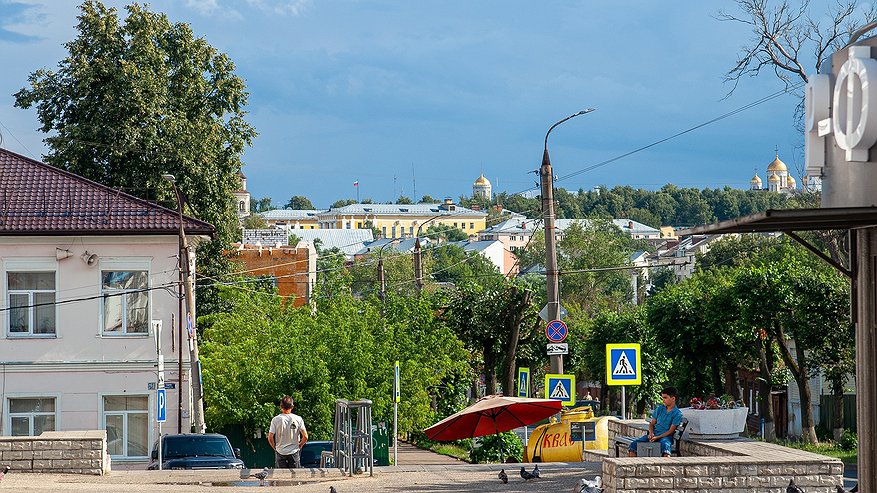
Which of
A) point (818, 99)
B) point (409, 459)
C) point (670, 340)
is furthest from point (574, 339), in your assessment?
point (818, 99)

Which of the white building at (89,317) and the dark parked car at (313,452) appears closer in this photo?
the dark parked car at (313,452)

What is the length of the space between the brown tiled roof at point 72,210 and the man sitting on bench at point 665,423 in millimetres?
20480

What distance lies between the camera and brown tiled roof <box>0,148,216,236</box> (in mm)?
33938

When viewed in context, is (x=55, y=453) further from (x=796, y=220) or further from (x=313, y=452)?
(x=796, y=220)

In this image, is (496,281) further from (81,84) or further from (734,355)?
(81,84)

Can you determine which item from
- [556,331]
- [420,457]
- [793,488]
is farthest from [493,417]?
[420,457]

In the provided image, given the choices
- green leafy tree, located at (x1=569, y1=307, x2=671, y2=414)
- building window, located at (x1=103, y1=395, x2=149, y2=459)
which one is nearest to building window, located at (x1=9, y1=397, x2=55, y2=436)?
building window, located at (x1=103, y1=395, x2=149, y2=459)

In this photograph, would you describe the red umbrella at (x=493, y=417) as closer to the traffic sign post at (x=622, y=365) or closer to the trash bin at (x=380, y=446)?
the traffic sign post at (x=622, y=365)

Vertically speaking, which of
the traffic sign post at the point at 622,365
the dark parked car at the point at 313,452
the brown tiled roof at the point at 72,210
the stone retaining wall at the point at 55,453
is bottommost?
the dark parked car at the point at 313,452

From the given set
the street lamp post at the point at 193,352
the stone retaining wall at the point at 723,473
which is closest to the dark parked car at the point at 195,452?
the street lamp post at the point at 193,352

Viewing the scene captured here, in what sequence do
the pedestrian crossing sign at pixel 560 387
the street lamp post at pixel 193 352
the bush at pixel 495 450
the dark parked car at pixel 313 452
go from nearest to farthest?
the dark parked car at pixel 313 452, the pedestrian crossing sign at pixel 560 387, the bush at pixel 495 450, the street lamp post at pixel 193 352

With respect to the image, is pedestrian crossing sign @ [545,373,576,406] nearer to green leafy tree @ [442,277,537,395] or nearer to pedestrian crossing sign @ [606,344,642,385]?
pedestrian crossing sign @ [606,344,642,385]

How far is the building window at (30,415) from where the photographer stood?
33.9 meters

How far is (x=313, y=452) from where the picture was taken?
2656 centimetres
